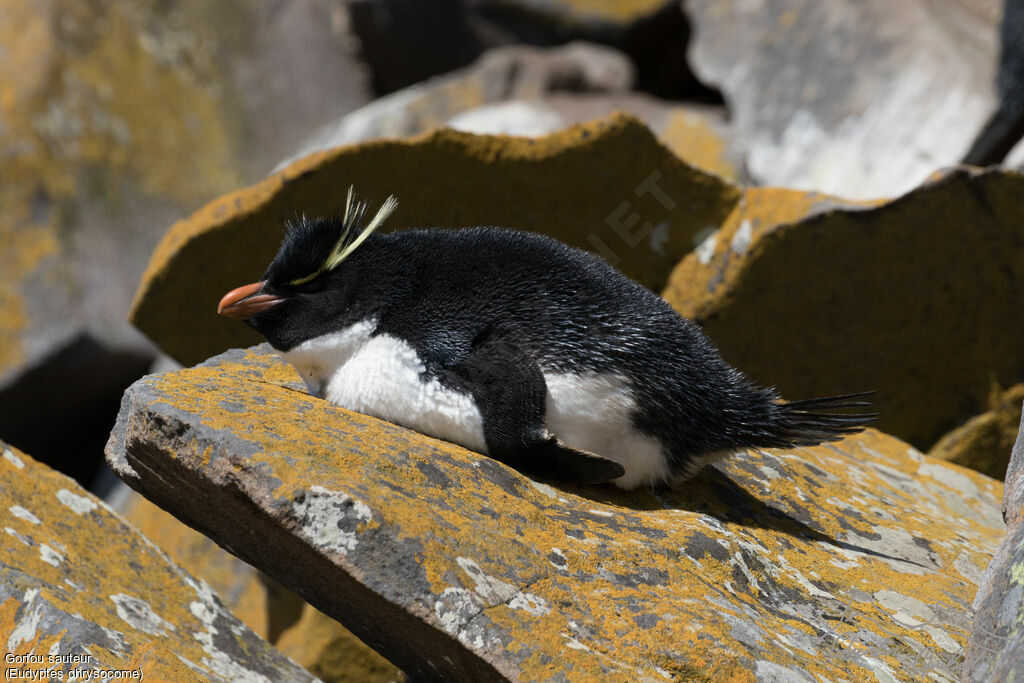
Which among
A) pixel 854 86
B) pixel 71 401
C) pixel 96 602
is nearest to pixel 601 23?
pixel 854 86

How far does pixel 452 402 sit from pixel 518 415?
23 centimetres

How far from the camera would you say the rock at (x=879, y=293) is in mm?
5492

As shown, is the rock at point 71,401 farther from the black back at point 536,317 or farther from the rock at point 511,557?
the black back at point 536,317

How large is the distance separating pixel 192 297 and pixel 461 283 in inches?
115

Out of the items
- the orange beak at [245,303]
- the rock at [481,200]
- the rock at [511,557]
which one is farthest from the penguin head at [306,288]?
the rock at [481,200]

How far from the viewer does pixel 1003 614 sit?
111 inches

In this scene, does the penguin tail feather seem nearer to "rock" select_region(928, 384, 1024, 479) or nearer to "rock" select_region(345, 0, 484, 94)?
"rock" select_region(928, 384, 1024, 479)

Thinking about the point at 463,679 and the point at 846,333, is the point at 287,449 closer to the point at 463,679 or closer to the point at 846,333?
the point at 463,679

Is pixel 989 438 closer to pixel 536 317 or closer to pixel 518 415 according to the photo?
pixel 536 317

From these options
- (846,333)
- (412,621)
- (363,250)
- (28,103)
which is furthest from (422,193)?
(28,103)

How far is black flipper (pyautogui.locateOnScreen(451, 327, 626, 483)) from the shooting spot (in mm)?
3318

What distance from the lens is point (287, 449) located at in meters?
2.93

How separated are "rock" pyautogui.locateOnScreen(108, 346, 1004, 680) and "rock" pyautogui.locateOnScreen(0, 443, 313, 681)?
407 mm

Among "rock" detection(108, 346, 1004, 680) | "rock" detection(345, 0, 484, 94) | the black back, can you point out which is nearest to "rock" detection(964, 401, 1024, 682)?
"rock" detection(108, 346, 1004, 680)
